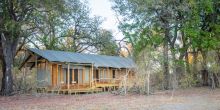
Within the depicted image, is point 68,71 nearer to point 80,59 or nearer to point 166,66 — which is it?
point 80,59

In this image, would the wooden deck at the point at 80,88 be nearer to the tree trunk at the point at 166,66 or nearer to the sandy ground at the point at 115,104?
the sandy ground at the point at 115,104

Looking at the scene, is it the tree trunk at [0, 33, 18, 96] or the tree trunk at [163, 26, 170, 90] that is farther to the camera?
the tree trunk at [163, 26, 170, 90]

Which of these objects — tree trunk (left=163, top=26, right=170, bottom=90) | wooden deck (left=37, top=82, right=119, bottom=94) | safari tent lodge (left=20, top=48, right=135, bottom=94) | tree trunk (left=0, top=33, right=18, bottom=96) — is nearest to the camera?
tree trunk (left=0, top=33, right=18, bottom=96)

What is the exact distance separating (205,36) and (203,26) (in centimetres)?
191

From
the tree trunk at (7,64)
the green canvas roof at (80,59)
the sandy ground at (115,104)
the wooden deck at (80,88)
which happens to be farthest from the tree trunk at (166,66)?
the tree trunk at (7,64)

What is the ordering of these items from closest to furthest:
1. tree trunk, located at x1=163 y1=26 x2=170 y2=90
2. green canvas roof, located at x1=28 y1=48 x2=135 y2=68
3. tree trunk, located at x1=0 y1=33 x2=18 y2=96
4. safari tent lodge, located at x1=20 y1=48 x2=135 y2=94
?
tree trunk, located at x1=0 y1=33 x2=18 y2=96 → safari tent lodge, located at x1=20 y1=48 x2=135 y2=94 → green canvas roof, located at x1=28 y1=48 x2=135 y2=68 → tree trunk, located at x1=163 y1=26 x2=170 y2=90

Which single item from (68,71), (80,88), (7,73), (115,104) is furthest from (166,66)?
(115,104)

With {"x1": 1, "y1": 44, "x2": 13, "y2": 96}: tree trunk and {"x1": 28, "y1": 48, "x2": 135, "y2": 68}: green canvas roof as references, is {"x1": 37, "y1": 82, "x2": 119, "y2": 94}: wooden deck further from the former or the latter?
{"x1": 1, "y1": 44, "x2": 13, "y2": 96}: tree trunk

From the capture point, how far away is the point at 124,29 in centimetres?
3994

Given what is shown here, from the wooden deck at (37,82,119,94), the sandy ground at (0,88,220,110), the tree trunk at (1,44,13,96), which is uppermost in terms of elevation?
the tree trunk at (1,44,13,96)

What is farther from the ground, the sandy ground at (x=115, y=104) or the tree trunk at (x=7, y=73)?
the tree trunk at (x=7, y=73)

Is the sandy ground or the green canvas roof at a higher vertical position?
the green canvas roof

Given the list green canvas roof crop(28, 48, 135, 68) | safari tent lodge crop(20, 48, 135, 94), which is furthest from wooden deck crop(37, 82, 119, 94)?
green canvas roof crop(28, 48, 135, 68)

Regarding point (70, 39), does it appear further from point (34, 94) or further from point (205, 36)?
point (34, 94)
